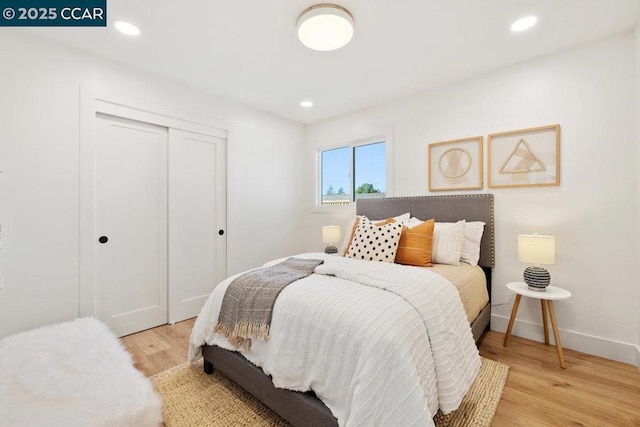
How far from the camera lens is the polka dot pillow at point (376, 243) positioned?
93.9 inches

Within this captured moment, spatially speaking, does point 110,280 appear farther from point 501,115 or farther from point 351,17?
point 501,115

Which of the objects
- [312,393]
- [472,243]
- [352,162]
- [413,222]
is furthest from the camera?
[352,162]

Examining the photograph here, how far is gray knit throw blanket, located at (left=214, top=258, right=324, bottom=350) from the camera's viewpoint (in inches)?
60.1

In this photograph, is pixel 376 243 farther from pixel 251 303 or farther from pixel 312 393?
pixel 312 393

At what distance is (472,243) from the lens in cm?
259

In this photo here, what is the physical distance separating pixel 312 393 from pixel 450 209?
2.22 metres

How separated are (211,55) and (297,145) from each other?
6.38ft

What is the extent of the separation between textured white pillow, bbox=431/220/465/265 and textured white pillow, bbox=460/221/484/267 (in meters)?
0.10

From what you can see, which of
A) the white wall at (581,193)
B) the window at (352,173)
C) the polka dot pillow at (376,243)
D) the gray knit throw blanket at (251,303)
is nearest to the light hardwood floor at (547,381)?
the white wall at (581,193)

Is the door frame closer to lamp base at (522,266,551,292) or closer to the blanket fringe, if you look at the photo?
the blanket fringe

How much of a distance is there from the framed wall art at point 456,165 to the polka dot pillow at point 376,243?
868 millimetres

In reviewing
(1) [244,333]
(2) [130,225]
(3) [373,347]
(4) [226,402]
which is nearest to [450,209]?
(3) [373,347]

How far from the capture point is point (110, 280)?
8.31 feet

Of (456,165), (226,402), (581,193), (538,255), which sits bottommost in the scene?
(226,402)
